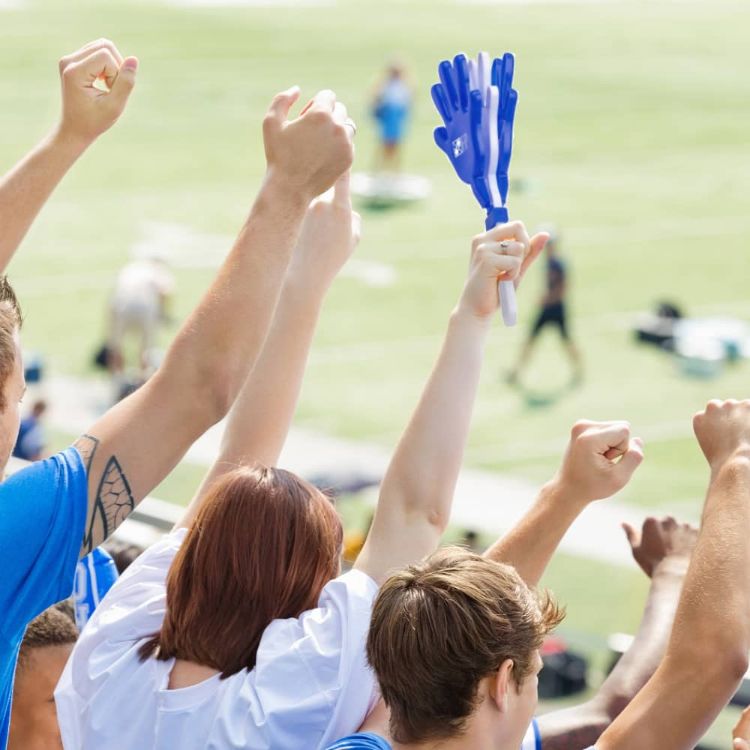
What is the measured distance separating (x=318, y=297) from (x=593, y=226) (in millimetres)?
18758

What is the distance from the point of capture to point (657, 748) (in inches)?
75.9

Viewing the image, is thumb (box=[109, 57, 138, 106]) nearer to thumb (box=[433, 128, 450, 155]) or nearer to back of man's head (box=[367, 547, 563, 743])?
thumb (box=[433, 128, 450, 155])

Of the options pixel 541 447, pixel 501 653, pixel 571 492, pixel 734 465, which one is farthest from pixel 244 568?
pixel 541 447

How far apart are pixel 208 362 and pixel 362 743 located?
540mm


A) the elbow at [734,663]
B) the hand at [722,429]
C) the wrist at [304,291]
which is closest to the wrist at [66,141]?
the wrist at [304,291]

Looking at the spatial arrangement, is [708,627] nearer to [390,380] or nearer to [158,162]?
[390,380]

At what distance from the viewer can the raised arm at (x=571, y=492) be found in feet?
7.34

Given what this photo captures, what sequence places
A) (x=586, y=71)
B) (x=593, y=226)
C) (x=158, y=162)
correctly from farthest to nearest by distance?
(x=586, y=71)
(x=158, y=162)
(x=593, y=226)

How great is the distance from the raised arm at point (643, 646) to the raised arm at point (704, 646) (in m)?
0.33

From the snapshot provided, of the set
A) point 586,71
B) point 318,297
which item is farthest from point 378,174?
point 318,297

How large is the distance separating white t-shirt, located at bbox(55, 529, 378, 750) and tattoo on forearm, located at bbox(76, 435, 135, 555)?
0.90 ft

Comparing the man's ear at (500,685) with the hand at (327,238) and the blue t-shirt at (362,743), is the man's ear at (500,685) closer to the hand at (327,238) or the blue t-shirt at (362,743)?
the blue t-shirt at (362,743)

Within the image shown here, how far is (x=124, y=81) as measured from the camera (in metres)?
2.45

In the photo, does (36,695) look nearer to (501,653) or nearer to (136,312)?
(501,653)
